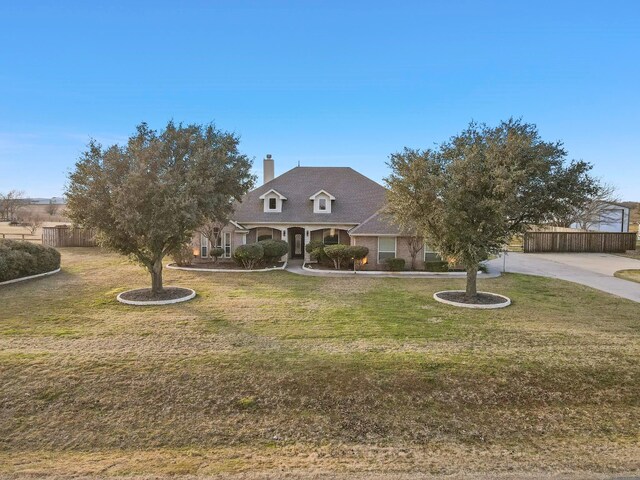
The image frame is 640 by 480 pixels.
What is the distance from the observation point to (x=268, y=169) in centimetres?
2770

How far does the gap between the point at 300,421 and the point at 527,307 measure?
10027mm

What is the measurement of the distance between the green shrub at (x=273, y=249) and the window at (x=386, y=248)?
565 centimetres

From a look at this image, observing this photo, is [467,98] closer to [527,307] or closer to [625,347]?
[527,307]

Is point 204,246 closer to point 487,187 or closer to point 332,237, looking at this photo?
point 332,237

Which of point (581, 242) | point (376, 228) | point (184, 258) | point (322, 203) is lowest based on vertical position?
point (184, 258)

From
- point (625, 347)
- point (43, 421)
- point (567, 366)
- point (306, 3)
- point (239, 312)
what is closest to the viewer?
point (43, 421)

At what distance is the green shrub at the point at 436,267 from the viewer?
776 inches

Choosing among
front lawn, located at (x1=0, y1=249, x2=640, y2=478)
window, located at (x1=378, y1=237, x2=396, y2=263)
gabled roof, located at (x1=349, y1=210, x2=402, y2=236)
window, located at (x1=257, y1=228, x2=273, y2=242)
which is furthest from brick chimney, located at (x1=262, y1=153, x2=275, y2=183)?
front lawn, located at (x1=0, y1=249, x2=640, y2=478)

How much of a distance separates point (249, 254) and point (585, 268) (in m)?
19.8

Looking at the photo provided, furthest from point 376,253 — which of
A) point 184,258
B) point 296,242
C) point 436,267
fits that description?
point 184,258

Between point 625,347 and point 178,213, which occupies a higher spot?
point 178,213

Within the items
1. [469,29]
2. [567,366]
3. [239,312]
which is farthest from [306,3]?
[567,366]

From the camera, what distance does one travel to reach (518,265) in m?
22.8

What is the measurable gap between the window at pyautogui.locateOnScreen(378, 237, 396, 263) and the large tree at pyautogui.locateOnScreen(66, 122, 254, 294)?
10.2 meters
